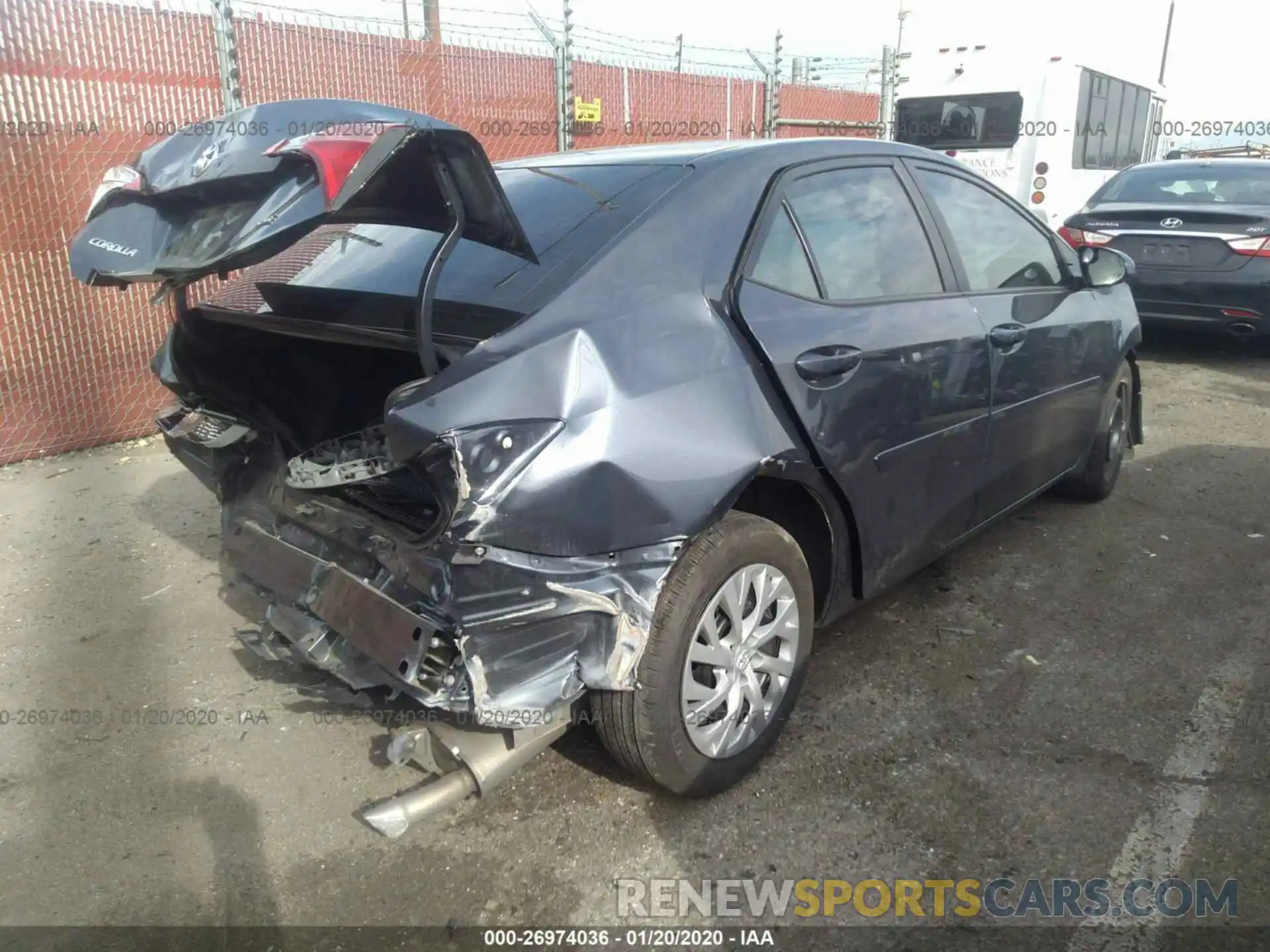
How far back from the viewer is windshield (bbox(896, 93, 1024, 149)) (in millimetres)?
13352

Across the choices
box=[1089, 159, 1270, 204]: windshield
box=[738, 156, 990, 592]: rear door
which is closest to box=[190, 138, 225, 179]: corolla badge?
box=[738, 156, 990, 592]: rear door

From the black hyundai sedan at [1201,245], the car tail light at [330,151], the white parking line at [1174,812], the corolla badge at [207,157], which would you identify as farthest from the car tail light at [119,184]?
the black hyundai sedan at [1201,245]

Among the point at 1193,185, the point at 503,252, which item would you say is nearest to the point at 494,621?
the point at 503,252

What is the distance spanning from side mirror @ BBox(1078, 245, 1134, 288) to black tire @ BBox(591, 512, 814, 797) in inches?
94.8

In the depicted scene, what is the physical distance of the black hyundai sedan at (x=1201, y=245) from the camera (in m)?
7.38

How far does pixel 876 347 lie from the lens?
9.36 feet

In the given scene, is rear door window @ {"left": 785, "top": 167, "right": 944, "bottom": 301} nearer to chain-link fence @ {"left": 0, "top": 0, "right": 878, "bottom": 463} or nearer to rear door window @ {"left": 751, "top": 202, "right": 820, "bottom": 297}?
rear door window @ {"left": 751, "top": 202, "right": 820, "bottom": 297}

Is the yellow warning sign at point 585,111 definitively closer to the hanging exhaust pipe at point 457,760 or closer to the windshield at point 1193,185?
the windshield at point 1193,185

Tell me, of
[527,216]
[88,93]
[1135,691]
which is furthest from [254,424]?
[88,93]

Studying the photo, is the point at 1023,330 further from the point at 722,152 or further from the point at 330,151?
the point at 330,151

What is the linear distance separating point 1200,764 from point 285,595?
2723 mm

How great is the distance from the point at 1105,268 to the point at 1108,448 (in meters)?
0.97

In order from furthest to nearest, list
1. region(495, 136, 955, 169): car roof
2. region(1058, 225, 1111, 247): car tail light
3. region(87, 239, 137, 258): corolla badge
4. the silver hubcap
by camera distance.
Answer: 1. region(1058, 225, 1111, 247): car tail light
2. region(495, 136, 955, 169): car roof
3. the silver hubcap
4. region(87, 239, 137, 258): corolla badge

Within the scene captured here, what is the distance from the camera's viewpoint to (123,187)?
2303 mm
